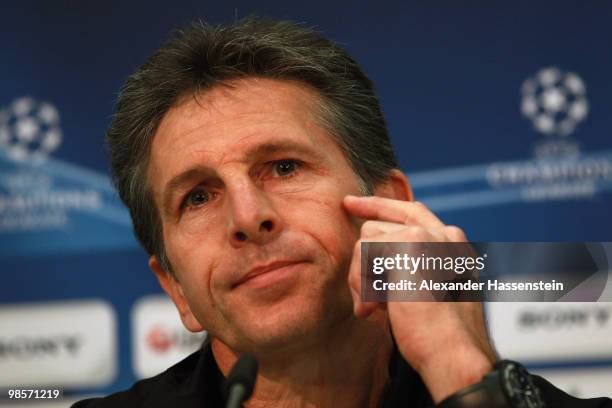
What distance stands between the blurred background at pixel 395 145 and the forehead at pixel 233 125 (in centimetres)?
137

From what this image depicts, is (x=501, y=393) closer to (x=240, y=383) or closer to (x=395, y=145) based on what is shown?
(x=240, y=383)

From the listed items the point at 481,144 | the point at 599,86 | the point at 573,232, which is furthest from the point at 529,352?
the point at 599,86

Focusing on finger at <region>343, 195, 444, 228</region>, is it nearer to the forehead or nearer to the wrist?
the forehead

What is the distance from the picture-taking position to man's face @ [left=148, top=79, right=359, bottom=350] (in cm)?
202

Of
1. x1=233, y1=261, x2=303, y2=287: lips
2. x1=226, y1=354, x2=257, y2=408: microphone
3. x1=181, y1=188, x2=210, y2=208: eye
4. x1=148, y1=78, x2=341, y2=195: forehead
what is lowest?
x1=226, y1=354, x2=257, y2=408: microphone

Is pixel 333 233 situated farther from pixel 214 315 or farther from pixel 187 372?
pixel 187 372

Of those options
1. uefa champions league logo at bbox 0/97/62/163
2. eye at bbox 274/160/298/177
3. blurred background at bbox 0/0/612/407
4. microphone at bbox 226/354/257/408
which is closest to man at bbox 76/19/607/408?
eye at bbox 274/160/298/177

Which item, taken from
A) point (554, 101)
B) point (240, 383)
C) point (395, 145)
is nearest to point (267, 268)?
point (240, 383)

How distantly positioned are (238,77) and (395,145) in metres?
1.38

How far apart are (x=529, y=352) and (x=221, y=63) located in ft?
5.73

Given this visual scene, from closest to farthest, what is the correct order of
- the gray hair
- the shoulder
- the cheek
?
the cheek
the gray hair
the shoulder

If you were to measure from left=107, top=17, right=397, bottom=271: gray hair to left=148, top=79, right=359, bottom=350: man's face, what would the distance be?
0.14ft

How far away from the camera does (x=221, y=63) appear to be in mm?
2322

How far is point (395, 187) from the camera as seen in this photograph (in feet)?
8.02
